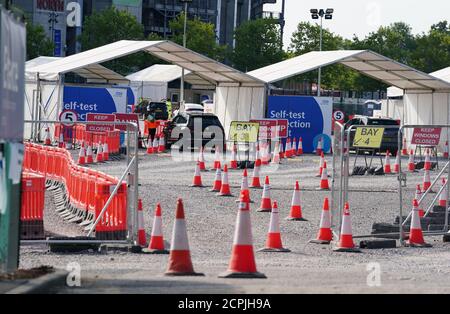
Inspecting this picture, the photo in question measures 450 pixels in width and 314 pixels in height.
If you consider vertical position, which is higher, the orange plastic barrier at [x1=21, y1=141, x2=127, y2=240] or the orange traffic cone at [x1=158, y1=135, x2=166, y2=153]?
the orange traffic cone at [x1=158, y1=135, x2=166, y2=153]

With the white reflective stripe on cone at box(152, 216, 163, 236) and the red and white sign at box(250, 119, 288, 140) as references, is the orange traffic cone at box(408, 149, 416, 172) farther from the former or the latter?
the red and white sign at box(250, 119, 288, 140)

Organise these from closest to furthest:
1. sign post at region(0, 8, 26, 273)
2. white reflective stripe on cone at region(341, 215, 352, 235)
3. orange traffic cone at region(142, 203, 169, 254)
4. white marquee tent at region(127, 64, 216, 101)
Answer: sign post at region(0, 8, 26, 273) → orange traffic cone at region(142, 203, 169, 254) → white reflective stripe on cone at region(341, 215, 352, 235) → white marquee tent at region(127, 64, 216, 101)

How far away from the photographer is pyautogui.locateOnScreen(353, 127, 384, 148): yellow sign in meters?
25.9

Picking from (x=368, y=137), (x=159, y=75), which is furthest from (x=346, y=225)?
(x=159, y=75)

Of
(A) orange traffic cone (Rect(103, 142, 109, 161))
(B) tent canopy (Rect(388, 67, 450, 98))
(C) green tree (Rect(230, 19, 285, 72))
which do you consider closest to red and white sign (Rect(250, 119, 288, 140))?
(A) orange traffic cone (Rect(103, 142, 109, 161))

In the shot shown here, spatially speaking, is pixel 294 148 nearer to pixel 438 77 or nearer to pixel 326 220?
pixel 438 77

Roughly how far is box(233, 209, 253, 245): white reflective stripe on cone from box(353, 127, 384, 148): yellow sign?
13499 millimetres

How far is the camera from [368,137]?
87.6 ft

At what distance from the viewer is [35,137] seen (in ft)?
146

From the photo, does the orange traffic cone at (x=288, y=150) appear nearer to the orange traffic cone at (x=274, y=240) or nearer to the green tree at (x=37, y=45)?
the orange traffic cone at (x=274, y=240)

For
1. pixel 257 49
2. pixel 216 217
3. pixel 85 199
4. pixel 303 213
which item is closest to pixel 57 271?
pixel 85 199

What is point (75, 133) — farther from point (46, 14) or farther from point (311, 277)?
point (46, 14)

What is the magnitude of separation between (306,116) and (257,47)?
171 ft

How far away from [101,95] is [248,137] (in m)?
9.69
